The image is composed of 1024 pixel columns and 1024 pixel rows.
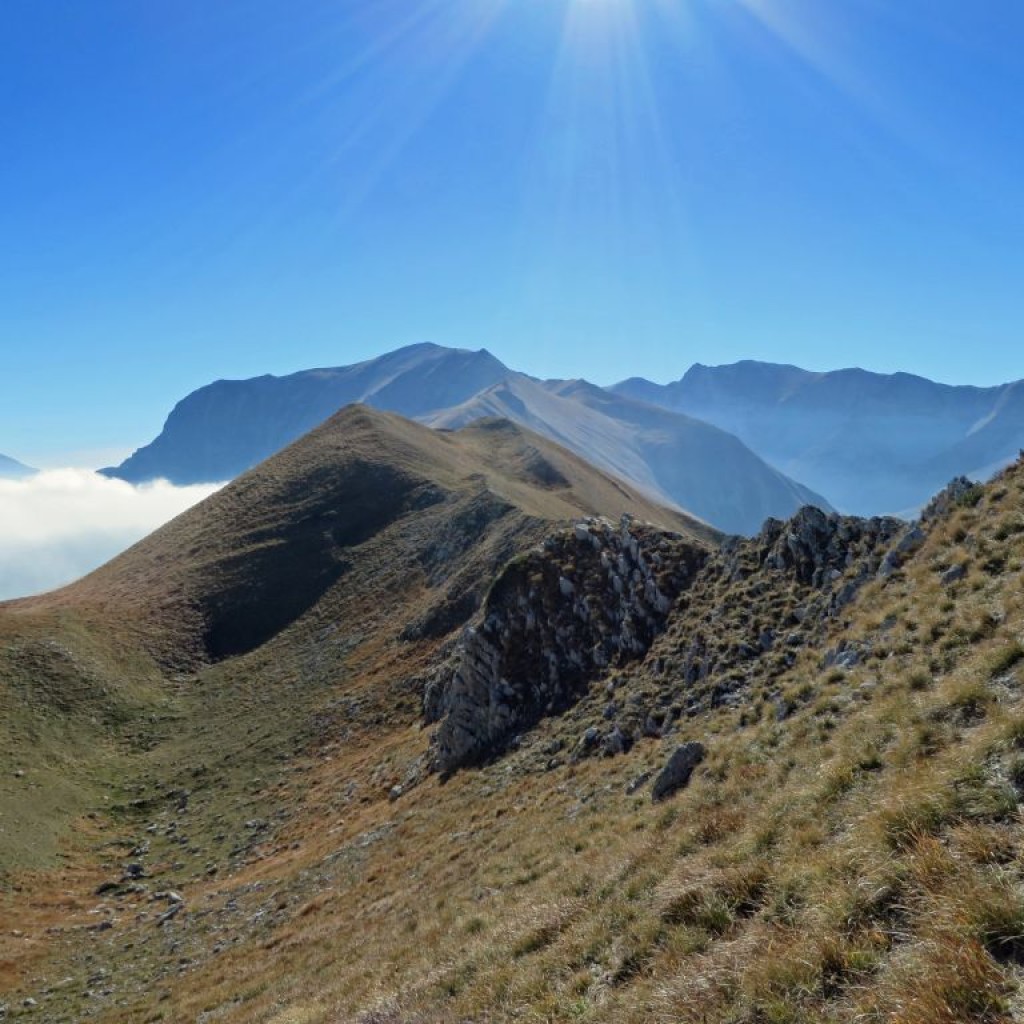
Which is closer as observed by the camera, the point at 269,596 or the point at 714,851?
the point at 714,851

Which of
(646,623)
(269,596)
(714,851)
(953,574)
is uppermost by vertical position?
(269,596)

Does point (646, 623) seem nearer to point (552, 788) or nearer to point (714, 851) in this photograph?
point (552, 788)

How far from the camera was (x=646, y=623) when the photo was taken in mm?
32719

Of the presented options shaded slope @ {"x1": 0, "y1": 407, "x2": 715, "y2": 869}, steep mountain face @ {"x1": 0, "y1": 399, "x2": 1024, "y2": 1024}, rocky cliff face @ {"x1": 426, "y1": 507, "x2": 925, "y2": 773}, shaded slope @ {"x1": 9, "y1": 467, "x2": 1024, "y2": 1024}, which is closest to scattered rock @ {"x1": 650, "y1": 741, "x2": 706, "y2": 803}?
steep mountain face @ {"x1": 0, "y1": 399, "x2": 1024, "y2": 1024}

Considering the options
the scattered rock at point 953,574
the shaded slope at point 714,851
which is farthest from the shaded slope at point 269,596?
the scattered rock at point 953,574

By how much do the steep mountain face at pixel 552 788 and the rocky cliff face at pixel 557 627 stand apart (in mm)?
180

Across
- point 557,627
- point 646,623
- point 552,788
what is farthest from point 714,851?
point 557,627

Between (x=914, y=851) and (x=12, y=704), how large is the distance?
6147cm

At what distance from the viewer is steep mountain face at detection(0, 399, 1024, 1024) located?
759cm

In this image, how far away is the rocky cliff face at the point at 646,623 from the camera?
24484mm

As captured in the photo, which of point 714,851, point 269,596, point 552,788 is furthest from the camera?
point 269,596

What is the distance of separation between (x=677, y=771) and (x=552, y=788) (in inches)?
336

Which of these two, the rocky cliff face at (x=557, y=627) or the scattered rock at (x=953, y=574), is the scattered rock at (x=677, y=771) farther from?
the rocky cliff face at (x=557, y=627)

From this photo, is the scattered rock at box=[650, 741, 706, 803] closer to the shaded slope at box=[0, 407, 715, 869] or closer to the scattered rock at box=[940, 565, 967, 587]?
the scattered rock at box=[940, 565, 967, 587]
